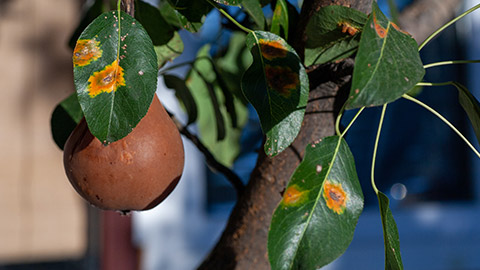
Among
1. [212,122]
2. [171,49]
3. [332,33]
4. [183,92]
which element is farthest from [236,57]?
[332,33]

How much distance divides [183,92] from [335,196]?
0.38m

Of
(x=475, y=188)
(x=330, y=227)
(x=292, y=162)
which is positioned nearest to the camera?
(x=330, y=227)

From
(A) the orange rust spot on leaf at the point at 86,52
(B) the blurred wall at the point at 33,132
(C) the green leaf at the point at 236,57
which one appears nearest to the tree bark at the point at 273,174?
(A) the orange rust spot on leaf at the point at 86,52

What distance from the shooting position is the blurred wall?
7.24 ft

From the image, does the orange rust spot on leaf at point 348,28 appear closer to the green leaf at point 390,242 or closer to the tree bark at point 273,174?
the tree bark at point 273,174

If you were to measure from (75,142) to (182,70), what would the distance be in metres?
1.70

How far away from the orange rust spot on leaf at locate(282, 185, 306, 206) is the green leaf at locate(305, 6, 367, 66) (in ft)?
0.44

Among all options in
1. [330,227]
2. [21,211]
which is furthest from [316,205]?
[21,211]

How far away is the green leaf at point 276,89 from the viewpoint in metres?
0.45

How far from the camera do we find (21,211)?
2236mm

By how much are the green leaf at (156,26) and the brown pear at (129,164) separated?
116mm

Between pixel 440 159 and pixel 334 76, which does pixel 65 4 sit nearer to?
pixel 440 159

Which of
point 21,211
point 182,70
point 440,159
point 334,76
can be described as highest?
point 334,76

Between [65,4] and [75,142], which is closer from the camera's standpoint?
[75,142]
